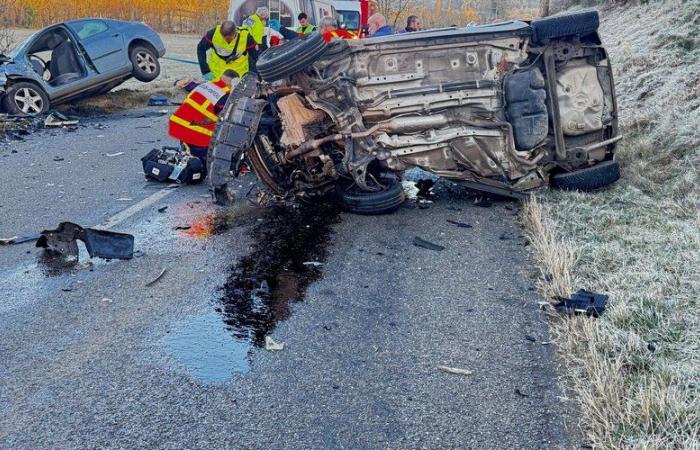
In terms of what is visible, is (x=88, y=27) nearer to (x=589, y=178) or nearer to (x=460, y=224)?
(x=460, y=224)

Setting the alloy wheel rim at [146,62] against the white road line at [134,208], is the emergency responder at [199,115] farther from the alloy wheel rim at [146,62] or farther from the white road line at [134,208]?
the alloy wheel rim at [146,62]

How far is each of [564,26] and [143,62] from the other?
10.1m

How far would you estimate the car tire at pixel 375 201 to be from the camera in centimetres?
610

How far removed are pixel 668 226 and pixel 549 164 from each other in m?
1.48

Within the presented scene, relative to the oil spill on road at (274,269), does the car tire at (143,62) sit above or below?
above

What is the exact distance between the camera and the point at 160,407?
3.05 metres

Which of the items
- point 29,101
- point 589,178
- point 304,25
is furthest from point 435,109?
point 29,101

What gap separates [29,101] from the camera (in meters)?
12.5

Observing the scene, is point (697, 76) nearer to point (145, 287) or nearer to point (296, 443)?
point (145, 287)

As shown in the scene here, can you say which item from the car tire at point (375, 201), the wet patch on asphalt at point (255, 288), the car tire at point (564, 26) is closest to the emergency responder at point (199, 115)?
the wet patch on asphalt at point (255, 288)

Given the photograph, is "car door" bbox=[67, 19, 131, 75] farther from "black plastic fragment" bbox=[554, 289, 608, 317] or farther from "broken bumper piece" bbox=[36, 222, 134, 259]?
"black plastic fragment" bbox=[554, 289, 608, 317]

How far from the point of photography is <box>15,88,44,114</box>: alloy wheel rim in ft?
40.5

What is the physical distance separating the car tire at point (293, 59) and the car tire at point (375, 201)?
1182mm

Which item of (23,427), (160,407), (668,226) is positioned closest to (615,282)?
(668,226)
